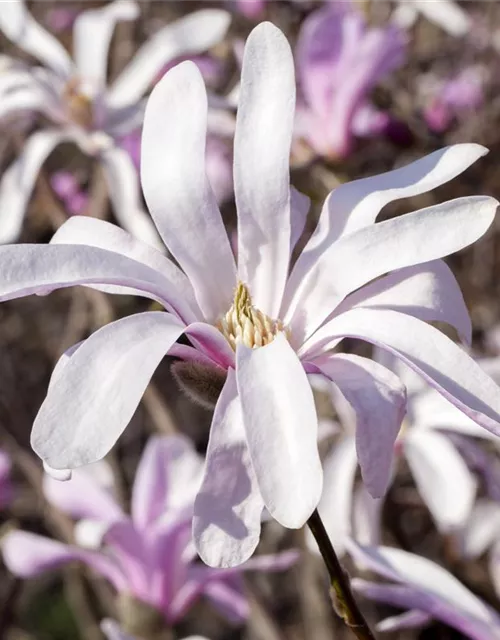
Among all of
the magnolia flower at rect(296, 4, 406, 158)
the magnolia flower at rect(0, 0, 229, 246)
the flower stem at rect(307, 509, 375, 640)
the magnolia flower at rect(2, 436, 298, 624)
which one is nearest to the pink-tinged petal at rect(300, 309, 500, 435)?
the flower stem at rect(307, 509, 375, 640)

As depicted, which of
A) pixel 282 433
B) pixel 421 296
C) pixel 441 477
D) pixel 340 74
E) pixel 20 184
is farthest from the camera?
pixel 340 74

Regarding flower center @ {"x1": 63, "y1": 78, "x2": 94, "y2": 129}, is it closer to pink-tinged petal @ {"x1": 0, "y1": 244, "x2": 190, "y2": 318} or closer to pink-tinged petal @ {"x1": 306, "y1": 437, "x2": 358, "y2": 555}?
pink-tinged petal @ {"x1": 306, "y1": 437, "x2": 358, "y2": 555}

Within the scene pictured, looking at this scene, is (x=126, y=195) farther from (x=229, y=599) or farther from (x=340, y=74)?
(x=229, y=599)

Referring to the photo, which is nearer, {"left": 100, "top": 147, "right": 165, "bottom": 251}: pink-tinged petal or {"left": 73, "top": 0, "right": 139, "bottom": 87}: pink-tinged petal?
{"left": 100, "top": 147, "right": 165, "bottom": 251}: pink-tinged petal

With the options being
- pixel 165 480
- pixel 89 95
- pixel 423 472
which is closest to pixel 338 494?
pixel 423 472

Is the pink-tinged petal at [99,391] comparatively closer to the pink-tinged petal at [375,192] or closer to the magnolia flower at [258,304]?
the magnolia flower at [258,304]

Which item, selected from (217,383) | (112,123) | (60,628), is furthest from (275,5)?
(60,628)
